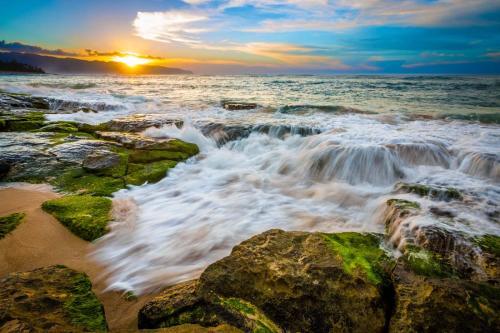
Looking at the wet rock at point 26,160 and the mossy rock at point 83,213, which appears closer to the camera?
the mossy rock at point 83,213

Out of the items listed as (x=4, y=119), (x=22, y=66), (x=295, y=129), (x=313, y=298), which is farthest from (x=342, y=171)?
(x=22, y=66)

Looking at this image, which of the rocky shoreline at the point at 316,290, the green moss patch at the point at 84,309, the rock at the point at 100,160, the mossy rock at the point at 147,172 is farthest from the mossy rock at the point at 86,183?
the green moss patch at the point at 84,309

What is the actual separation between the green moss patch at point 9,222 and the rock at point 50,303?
6.14 ft

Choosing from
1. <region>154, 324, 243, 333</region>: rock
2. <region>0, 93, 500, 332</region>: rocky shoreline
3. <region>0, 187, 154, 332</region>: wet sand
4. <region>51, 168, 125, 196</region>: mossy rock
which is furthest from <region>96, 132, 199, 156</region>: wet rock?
<region>154, 324, 243, 333</region>: rock

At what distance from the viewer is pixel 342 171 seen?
24.2 feet

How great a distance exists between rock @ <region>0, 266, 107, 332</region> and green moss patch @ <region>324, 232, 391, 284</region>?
7.15 ft

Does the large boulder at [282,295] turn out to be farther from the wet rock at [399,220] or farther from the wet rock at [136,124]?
the wet rock at [136,124]

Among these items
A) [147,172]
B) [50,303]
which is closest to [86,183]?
[147,172]

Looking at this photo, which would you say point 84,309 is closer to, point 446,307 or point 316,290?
point 316,290

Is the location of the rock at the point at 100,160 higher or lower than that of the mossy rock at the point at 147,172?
higher

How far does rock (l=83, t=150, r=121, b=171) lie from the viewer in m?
6.71

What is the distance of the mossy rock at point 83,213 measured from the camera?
449 cm

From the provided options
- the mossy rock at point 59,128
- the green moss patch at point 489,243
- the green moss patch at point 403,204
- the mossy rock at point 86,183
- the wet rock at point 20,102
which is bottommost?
the mossy rock at point 86,183

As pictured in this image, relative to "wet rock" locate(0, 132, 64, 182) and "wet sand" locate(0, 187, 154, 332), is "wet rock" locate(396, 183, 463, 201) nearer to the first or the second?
"wet sand" locate(0, 187, 154, 332)
